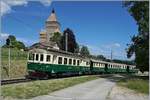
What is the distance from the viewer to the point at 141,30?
35.3 m

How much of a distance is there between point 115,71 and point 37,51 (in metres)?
34.5

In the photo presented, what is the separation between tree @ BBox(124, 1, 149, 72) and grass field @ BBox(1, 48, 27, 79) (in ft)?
42.9

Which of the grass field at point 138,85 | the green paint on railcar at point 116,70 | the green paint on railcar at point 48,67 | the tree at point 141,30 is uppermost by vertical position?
the tree at point 141,30

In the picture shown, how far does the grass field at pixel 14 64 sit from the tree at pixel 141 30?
13.1m

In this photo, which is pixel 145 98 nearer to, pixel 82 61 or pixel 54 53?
pixel 54 53

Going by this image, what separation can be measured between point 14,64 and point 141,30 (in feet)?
49.8

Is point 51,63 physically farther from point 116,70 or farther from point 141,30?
point 116,70

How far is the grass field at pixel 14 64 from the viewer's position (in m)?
37.2

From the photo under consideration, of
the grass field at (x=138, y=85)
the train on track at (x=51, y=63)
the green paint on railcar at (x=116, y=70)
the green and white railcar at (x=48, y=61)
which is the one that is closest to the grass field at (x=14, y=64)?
the green and white railcar at (x=48, y=61)

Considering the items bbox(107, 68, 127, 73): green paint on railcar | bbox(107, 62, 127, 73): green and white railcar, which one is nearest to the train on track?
bbox(107, 62, 127, 73): green and white railcar

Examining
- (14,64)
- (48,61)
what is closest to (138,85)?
(48,61)

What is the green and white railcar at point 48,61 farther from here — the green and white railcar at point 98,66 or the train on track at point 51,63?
the green and white railcar at point 98,66

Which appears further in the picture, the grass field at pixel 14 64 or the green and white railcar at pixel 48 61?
the grass field at pixel 14 64

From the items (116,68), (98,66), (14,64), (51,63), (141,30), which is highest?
(141,30)
